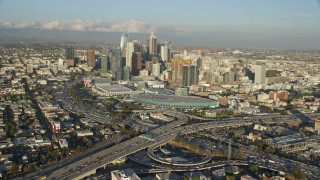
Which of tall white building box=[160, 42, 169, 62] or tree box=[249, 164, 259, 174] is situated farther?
tall white building box=[160, 42, 169, 62]

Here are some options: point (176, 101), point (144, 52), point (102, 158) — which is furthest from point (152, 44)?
point (102, 158)

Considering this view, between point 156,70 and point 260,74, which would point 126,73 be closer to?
point 156,70

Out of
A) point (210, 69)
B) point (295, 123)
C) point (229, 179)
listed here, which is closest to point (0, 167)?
point (229, 179)

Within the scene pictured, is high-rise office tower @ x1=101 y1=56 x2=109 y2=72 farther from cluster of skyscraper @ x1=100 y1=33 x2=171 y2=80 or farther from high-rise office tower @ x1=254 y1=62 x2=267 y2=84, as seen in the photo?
high-rise office tower @ x1=254 y1=62 x2=267 y2=84

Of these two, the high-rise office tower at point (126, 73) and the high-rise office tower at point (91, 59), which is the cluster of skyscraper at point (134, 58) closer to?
the high-rise office tower at point (126, 73)

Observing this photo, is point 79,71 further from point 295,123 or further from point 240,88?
point 295,123

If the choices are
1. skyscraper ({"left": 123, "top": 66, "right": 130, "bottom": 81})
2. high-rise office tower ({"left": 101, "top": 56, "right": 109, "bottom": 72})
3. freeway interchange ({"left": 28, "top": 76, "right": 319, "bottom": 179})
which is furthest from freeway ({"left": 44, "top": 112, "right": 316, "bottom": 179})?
high-rise office tower ({"left": 101, "top": 56, "right": 109, "bottom": 72})
